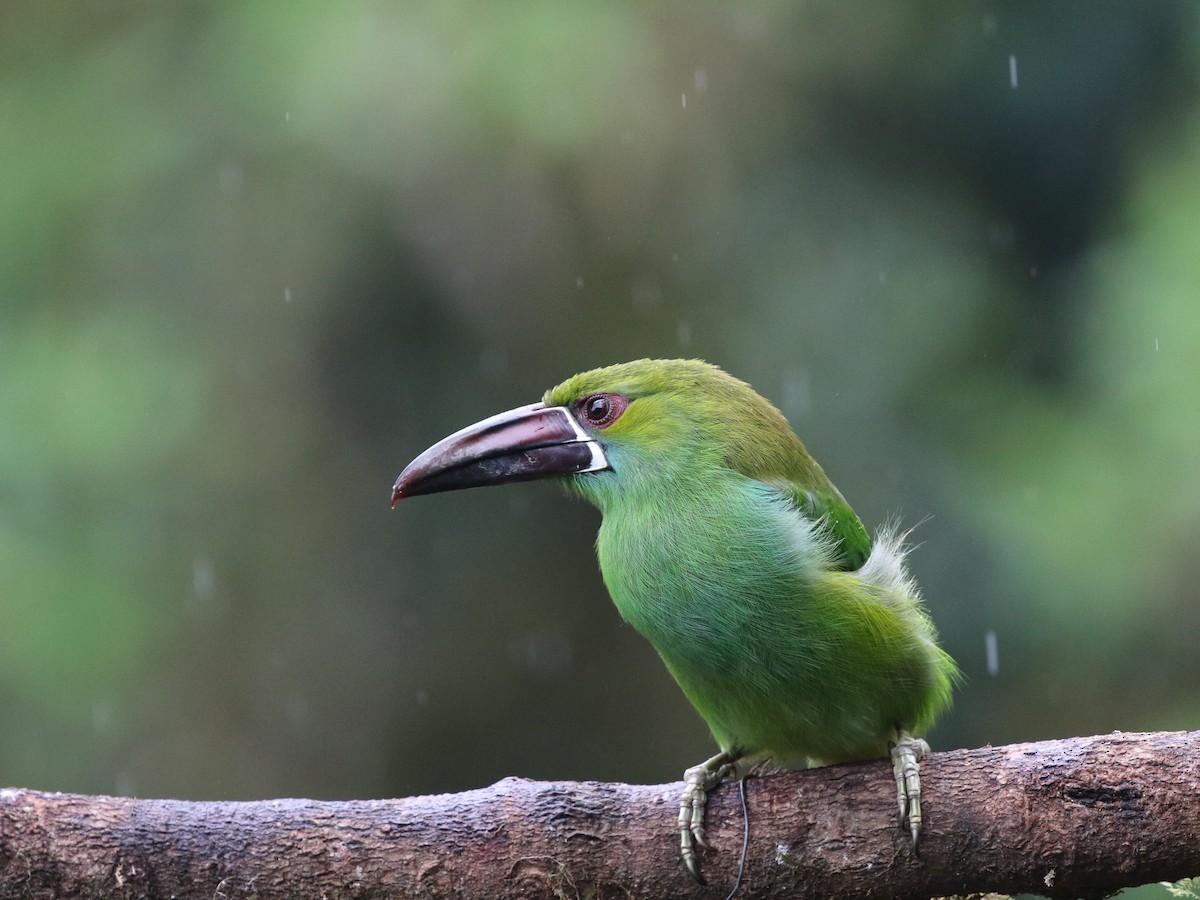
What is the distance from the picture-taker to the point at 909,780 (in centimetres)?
254

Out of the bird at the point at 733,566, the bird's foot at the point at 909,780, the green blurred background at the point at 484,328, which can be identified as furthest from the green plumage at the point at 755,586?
the green blurred background at the point at 484,328

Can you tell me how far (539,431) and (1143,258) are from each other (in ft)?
9.85

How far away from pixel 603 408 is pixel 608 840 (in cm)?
96

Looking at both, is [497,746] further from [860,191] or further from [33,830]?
[33,830]

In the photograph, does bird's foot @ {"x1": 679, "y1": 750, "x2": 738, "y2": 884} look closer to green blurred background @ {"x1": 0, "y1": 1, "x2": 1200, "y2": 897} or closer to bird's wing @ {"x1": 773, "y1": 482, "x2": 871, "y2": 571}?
bird's wing @ {"x1": 773, "y1": 482, "x2": 871, "y2": 571}

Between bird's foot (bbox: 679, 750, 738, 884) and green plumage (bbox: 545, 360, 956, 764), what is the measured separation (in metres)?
0.16

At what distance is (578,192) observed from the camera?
5.86 metres

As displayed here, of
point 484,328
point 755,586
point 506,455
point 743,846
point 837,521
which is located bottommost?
point 743,846

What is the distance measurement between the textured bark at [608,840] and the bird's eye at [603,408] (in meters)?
0.84

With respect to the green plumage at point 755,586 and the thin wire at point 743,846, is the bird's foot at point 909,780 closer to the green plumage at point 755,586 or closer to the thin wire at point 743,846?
the green plumage at point 755,586

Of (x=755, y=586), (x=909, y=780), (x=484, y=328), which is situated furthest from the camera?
(x=484, y=328)

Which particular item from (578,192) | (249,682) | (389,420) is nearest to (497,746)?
(249,682)

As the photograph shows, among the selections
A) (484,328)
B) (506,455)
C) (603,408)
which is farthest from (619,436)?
(484,328)

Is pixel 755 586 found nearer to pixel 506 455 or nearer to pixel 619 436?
pixel 619 436
